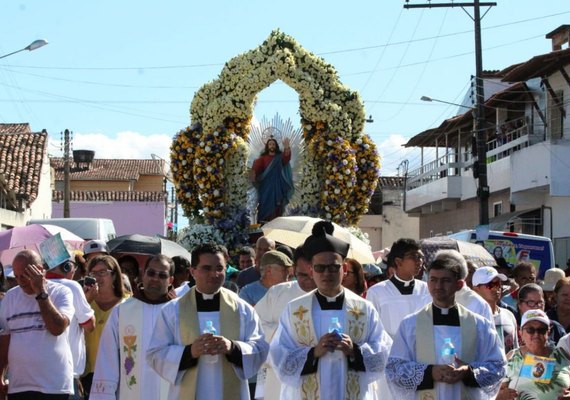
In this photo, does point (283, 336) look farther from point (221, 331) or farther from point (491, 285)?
point (491, 285)

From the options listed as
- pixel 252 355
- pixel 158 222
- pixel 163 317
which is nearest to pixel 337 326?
pixel 252 355

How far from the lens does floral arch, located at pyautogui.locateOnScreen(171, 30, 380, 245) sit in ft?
69.3

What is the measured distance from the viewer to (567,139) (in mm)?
29359

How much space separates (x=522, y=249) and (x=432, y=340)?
1405 centimetres

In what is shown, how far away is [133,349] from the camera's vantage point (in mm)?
7961

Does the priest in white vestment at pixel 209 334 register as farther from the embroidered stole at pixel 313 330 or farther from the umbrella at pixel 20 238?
the umbrella at pixel 20 238

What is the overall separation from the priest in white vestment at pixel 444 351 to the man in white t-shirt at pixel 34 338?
2.67m

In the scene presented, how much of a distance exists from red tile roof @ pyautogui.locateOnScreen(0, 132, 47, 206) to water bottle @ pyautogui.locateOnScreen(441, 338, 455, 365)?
3216 centimetres

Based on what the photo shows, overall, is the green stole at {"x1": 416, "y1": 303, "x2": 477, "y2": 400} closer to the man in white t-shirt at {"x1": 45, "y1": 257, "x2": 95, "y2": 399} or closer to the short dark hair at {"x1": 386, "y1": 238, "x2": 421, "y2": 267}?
the short dark hair at {"x1": 386, "y1": 238, "x2": 421, "y2": 267}

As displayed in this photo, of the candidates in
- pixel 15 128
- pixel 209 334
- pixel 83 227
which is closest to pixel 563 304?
pixel 209 334

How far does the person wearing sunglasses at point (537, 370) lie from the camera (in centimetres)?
763

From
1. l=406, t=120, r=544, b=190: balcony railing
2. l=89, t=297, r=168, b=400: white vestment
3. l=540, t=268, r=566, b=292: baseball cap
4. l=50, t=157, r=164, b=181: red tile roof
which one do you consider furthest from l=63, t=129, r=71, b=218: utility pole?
l=89, t=297, r=168, b=400: white vestment

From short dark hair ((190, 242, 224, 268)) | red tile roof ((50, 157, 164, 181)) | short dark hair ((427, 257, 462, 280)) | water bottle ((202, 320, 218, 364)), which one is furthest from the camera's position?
red tile roof ((50, 157, 164, 181))

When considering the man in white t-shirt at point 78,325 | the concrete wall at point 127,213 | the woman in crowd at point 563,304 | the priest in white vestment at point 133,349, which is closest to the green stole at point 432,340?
the priest in white vestment at point 133,349
